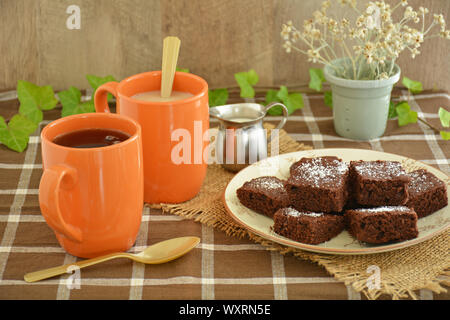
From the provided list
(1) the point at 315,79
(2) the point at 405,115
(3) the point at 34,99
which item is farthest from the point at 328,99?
(3) the point at 34,99

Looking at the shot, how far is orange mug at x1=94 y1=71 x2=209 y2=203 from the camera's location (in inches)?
37.4

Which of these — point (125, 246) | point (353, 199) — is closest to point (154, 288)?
point (125, 246)

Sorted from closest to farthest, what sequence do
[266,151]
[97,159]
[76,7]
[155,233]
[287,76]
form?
[97,159] < [155,233] < [266,151] < [76,7] < [287,76]

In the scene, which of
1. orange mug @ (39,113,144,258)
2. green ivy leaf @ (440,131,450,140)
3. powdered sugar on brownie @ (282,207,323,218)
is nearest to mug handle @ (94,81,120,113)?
orange mug @ (39,113,144,258)

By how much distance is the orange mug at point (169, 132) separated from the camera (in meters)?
0.95

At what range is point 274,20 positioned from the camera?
146cm

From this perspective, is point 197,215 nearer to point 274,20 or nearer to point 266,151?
point 266,151

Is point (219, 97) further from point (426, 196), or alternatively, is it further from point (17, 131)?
point (426, 196)

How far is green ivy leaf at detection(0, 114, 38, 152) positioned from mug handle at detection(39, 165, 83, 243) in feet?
1.60

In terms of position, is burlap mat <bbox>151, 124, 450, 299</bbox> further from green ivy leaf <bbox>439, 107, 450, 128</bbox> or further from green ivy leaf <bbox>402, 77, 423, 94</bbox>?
green ivy leaf <bbox>402, 77, 423, 94</bbox>

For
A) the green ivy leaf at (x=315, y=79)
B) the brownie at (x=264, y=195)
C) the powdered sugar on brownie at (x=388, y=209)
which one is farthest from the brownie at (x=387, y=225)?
the green ivy leaf at (x=315, y=79)

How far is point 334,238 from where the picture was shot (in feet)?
2.95

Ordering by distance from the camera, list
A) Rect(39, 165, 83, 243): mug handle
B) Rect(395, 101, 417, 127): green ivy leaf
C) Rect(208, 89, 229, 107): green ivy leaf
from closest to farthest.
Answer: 1. Rect(39, 165, 83, 243): mug handle
2. Rect(395, 101, 417, 127): green ivy leaf
3. Rect(208, 89, 229, 107): green ivy leaf

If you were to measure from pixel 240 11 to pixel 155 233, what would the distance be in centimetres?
73
